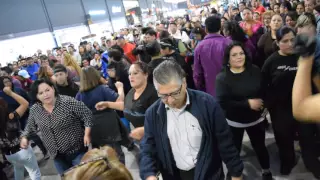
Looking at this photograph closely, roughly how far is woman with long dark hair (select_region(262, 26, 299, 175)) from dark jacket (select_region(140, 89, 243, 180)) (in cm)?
116

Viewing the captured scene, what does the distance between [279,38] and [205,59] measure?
996mm

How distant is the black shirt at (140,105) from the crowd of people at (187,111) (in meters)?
0.01

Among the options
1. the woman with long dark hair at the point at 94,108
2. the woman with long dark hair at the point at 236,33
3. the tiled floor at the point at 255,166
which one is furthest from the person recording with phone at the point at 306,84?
the woman with long dark hair at the point at 236,33

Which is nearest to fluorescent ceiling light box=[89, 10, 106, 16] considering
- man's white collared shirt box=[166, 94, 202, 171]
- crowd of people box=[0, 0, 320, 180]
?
crowd of people box=[0, 0, 320, 180]

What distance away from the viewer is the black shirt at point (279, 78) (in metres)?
2.70

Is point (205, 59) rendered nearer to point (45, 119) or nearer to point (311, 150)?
point (311, 150)

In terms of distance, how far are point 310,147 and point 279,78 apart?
87 centimetres

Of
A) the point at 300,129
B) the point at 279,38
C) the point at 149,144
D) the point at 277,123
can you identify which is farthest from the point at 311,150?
the point at 149,144

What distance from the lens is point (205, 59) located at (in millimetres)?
3520

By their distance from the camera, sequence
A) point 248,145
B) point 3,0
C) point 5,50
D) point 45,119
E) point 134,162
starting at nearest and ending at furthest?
point 45,119
point 248,145
point 134,162
point 5,50
point 3,0

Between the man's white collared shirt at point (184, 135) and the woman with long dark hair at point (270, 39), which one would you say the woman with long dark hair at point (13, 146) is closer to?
the man's white collared shirt at point (184, 135)

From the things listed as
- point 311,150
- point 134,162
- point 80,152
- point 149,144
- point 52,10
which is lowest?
point 134,162

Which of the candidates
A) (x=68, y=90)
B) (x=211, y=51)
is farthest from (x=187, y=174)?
(x=68, y=90)

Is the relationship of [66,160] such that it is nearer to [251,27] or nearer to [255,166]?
[255,166]
